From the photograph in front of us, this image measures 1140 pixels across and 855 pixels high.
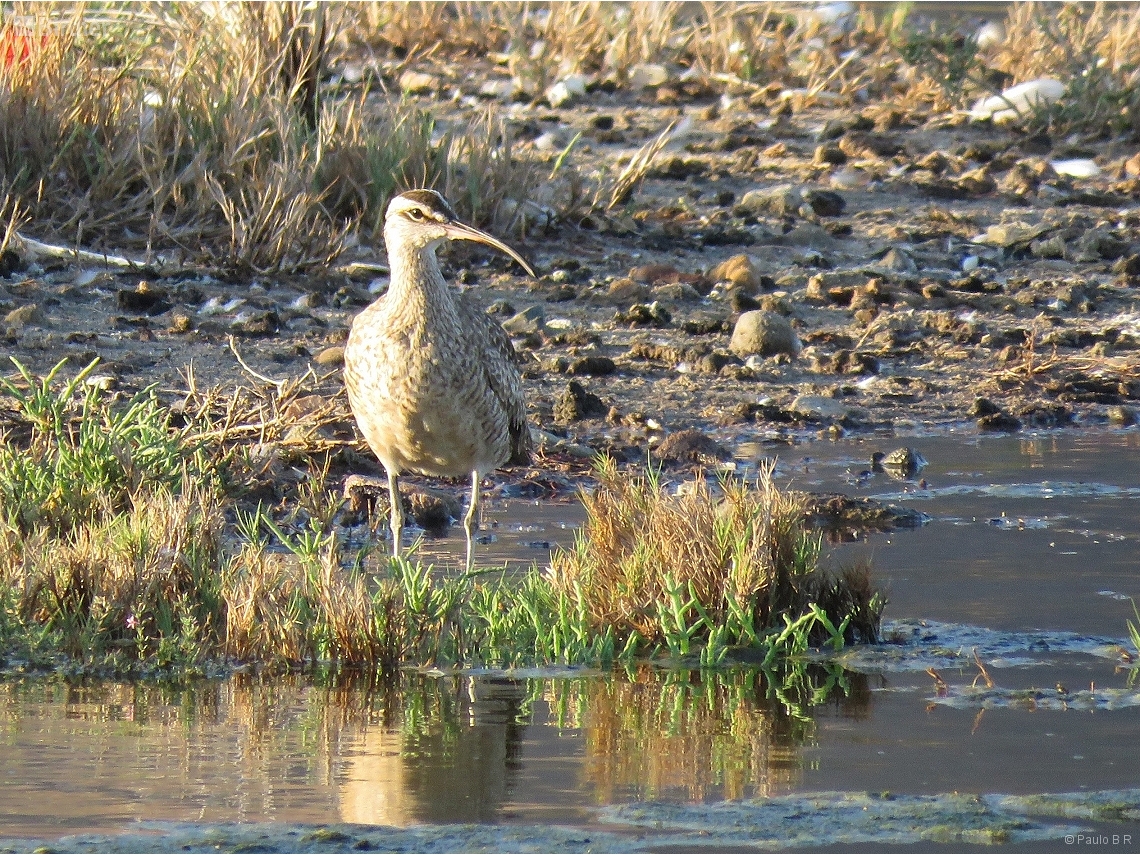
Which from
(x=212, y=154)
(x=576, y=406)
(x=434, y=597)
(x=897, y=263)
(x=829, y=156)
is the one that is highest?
(x=829, y=156)

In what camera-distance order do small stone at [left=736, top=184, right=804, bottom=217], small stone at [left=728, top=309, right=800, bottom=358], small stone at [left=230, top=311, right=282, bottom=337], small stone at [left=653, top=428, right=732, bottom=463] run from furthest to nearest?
small stone at [left=736, top=184, right=804, bottom=217] → small stone at [left=728, top=309, right=800, bottom=358] → small stone at [left=230, top=311, right=282, bottom=337] → small stone at [left=653, top=428, right=732, bottom=463]

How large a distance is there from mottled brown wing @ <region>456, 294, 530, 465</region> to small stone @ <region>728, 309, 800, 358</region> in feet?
8.88

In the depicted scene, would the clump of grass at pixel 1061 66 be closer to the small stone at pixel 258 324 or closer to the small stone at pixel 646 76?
the small stone at pixel 646 76

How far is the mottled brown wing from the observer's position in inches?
278

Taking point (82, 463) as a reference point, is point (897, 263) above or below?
above

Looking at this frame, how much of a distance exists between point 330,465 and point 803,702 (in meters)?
3.31

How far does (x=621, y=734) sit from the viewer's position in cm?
506

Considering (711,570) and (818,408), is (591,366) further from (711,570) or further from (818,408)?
(711,570)

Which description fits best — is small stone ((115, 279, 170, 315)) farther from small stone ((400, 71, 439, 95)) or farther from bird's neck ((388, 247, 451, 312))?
small stone ((400, 71, 439, 95))

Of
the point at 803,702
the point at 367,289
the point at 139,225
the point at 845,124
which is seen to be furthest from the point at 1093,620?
the point at 845,124

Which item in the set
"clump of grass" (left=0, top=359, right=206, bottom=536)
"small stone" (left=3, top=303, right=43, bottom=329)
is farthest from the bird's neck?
"small stone" (left=3, top=303, right=43, bottom=329)

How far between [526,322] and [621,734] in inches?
204

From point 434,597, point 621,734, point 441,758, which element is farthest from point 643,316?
point 441,758

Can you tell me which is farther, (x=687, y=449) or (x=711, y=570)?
(x=687, y=449)
